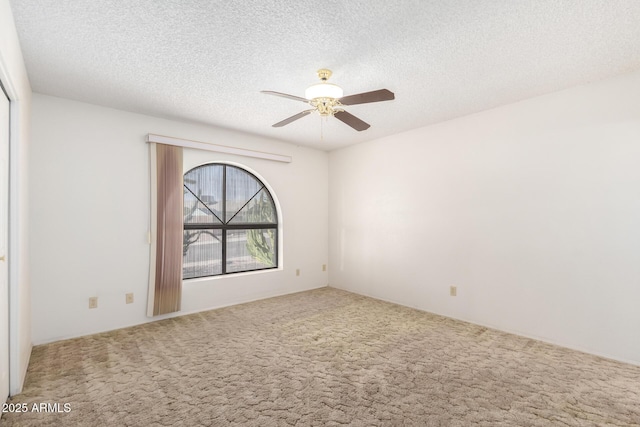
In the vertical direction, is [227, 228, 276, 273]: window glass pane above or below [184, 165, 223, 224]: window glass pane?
below

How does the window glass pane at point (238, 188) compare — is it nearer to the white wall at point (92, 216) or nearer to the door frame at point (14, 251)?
the white wall at point (92, 216)

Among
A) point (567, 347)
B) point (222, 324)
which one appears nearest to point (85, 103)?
point (222, 324)

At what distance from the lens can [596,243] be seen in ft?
9.14

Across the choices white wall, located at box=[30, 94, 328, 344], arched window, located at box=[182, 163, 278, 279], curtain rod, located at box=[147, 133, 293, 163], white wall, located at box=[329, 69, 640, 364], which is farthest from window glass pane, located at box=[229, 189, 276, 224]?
white wall, located at box=[329, 69, 640, 364]

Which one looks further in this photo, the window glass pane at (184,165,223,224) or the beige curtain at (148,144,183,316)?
the window glass pane at (184,165,223,224)

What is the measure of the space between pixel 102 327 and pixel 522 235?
4.46 metres

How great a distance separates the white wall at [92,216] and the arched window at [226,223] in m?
0.28

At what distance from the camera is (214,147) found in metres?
4.10

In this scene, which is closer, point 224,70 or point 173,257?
point 224,70

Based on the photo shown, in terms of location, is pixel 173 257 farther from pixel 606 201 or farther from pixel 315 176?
pixel 606 201

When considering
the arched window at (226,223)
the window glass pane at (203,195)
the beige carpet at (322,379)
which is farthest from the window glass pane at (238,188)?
the beige carpet at (322,379)

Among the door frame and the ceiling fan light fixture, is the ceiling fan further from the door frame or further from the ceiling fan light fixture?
the door frame

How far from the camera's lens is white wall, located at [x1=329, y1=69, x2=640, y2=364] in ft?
8.79

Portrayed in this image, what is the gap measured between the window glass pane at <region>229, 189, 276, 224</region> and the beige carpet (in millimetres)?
1639
